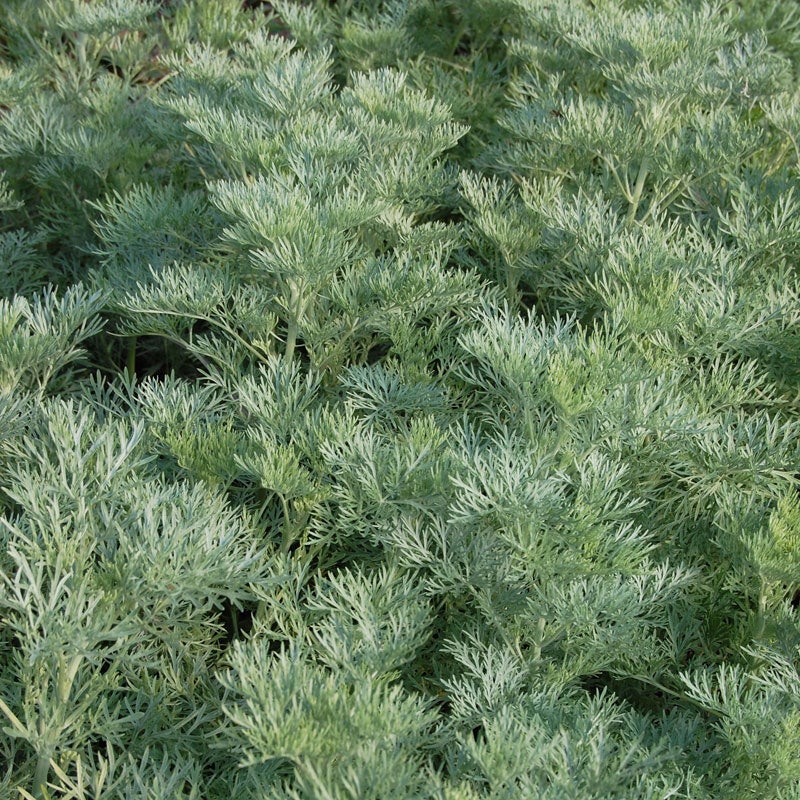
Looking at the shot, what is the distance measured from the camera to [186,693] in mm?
1769

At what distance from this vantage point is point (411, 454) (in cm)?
173

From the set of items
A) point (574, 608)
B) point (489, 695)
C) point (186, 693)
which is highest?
point (574, 608)

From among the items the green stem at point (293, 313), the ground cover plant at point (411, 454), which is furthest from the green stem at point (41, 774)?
the green stem at point (293, 313)

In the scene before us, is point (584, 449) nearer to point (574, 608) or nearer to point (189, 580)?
point (574, 608)

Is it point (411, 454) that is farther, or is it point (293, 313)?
point (293, 313)

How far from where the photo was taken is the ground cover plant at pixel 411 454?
153cm

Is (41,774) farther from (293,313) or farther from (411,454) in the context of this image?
(293,313)

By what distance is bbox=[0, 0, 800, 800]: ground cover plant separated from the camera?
153 centimetres

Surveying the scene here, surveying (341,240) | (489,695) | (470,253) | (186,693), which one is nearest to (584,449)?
(489,695)

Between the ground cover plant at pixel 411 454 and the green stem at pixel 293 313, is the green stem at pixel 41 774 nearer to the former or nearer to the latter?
the ground cover plant at pixel 411 454

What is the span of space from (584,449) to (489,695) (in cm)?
48

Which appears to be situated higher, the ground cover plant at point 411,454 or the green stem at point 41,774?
the ground cover plant at point 411,454

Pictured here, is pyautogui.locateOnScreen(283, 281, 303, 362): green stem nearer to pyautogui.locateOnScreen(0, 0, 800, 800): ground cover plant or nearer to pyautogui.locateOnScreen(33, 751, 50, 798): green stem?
pyautogui.locateOnScreen(0, 0, 800, 800): ground cover plant

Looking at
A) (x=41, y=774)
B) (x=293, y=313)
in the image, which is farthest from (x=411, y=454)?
(x=41, y=774)
